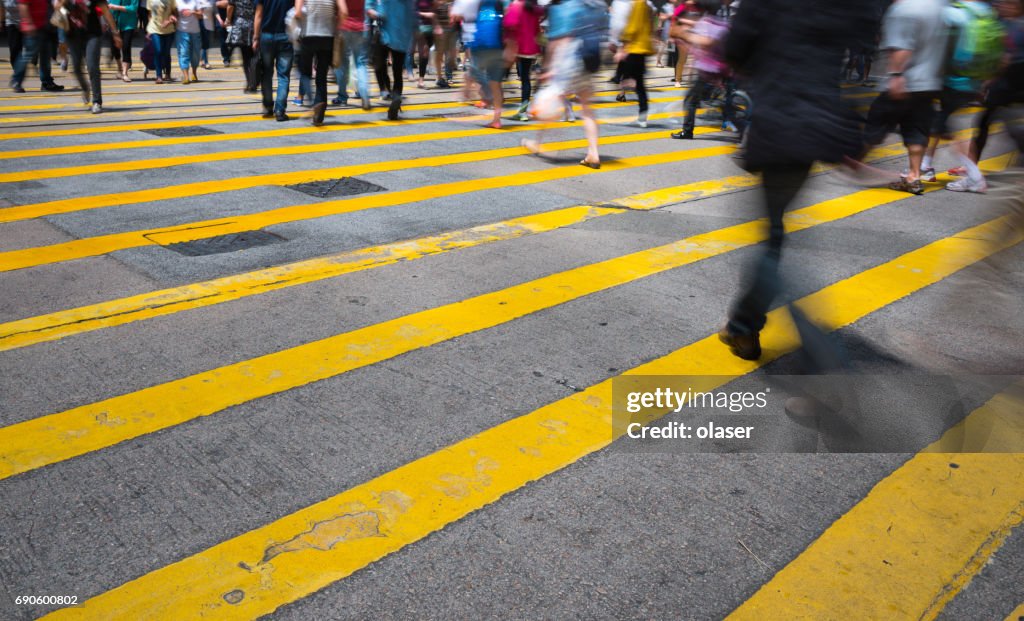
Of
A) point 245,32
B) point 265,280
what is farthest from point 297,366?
point 245,32

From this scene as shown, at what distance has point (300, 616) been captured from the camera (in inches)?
107

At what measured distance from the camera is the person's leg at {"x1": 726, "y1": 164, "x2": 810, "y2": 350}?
400 cm

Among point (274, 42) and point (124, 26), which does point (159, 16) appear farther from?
point (274, 42)

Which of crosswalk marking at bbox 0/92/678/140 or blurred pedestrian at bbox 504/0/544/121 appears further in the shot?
blurred pedestrian at bbox 504/0/544/121

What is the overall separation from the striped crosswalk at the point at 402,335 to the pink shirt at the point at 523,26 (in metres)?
3.67

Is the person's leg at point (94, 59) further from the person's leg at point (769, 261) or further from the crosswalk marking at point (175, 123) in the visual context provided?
the person's leg at point (769, 261)

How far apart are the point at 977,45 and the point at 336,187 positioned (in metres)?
6.20

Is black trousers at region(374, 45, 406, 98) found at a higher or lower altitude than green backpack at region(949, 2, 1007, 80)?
lower

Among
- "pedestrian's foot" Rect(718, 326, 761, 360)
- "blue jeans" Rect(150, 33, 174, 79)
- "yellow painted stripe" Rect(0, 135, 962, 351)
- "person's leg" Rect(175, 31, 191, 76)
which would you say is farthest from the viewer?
"person's leg" Rect(175, 31, 191, 76)

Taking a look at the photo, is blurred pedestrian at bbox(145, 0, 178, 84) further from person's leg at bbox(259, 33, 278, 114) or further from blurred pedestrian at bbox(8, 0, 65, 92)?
person's leg at bbox(259, 33, 278, 114)

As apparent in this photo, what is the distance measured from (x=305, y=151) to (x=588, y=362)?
656 centimetres

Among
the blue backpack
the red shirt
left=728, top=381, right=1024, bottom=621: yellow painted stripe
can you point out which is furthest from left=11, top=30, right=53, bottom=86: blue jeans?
left=728, top=381, right=1024, bottom=621: yellow painted stripe

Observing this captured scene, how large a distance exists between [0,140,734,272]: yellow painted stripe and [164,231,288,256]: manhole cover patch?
0.36 feet

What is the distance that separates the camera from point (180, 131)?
11156 millimetres
